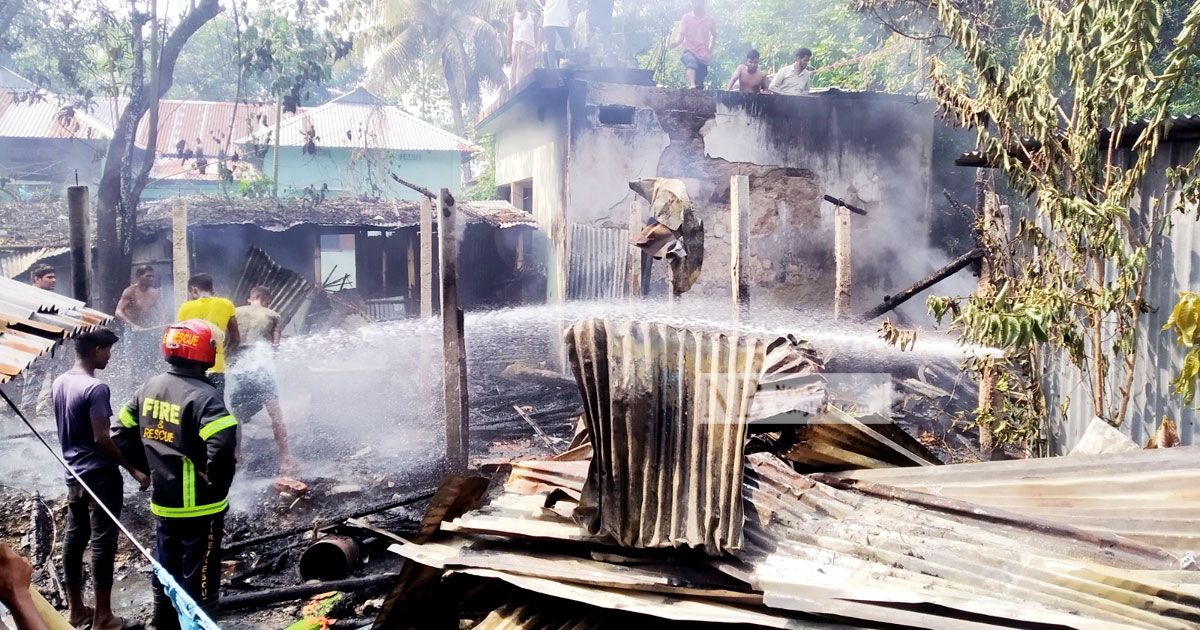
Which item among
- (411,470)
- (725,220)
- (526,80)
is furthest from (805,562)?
(526,80)

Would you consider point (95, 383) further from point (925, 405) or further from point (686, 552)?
point (925, 405)

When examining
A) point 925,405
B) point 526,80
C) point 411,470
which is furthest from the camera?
point 526,80

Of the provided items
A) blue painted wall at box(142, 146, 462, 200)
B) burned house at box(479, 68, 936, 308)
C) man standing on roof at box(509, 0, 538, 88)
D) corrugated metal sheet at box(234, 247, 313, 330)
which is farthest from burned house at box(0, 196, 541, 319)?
blue painted wall at box(142, 146, 462, 200)

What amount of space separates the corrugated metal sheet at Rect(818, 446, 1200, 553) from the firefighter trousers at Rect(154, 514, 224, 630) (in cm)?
365

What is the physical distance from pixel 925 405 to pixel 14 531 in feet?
30.5

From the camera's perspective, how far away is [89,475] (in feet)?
17.3

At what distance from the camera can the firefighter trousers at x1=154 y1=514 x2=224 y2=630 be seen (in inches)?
192

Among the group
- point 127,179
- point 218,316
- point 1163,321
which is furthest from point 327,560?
point 127,179

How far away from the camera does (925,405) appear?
9.76 m

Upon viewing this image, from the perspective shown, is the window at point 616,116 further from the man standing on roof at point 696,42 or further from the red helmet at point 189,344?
the red helmet at point 189,344

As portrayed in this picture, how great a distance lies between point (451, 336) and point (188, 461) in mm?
2396

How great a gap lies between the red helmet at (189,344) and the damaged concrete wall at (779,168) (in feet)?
26.2

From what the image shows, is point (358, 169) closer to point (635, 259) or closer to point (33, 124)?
point (33, 124)

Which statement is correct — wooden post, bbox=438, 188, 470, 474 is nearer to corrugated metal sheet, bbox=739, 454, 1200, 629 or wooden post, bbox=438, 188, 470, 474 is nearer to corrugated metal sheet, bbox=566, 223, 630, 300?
corrugated metal sheet, bbox=739, 454, 1200, 629
